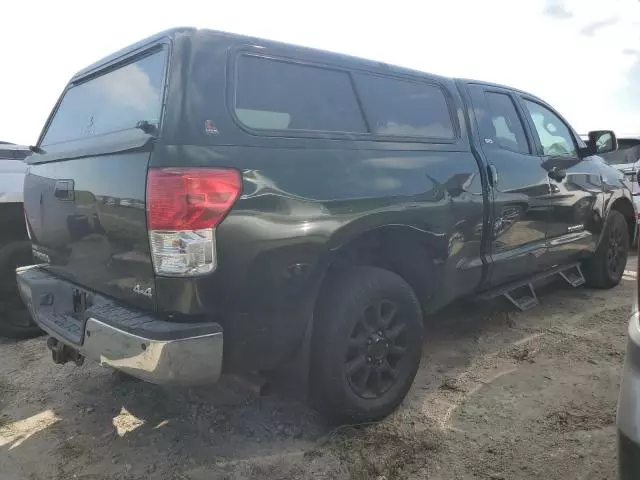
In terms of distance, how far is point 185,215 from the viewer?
81.9 inches

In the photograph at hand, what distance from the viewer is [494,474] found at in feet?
7.86

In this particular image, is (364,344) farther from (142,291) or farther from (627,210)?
(627,210)

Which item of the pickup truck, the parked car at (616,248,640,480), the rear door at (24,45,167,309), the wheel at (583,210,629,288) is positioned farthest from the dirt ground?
the wheel at (583,210,629,288)

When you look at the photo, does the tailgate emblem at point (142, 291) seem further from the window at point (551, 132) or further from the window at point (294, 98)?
the window at point (551, 132)

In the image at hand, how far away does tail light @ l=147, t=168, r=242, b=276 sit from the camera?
2084 millimetres

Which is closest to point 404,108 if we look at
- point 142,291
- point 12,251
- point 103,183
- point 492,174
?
point 492,174

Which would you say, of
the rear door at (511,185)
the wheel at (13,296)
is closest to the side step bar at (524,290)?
the rear door at (511,185)

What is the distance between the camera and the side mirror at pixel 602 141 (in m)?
4.78

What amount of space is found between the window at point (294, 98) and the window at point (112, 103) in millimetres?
382

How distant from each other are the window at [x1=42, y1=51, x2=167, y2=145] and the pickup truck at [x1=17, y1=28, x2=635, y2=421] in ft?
0.04

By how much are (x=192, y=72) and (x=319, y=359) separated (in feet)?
4.72

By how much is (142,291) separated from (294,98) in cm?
117

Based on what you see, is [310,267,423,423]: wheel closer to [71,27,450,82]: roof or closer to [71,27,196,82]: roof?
[71,27,450,82]: roof

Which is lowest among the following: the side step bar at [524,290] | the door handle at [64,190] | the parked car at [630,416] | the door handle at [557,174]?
the side step bar at [524,290]
